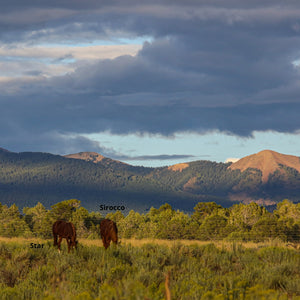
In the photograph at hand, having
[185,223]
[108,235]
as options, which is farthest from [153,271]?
[185,223]

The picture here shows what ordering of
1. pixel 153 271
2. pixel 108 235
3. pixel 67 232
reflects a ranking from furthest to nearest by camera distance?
pixel 108 235, pixel 67 232, pixel 153 271

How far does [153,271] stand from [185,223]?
5146cm

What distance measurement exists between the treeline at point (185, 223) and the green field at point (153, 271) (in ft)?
83.1

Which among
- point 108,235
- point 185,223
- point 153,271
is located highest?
point 108,235

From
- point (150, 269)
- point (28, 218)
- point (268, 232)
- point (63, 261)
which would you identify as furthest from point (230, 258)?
point (28, 218)

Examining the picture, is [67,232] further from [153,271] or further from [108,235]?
[153,271]

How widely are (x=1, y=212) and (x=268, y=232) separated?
52.0 m

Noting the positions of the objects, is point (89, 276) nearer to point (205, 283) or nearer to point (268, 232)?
point (205, 283)

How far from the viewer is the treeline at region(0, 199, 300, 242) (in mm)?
47438

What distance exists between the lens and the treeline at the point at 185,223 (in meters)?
47.4

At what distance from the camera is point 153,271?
38.9 ft

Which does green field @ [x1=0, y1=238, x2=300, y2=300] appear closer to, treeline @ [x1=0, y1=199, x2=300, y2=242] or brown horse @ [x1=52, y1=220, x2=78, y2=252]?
brown horse @ [x1=52, y1=220, x2=78, y2=252]

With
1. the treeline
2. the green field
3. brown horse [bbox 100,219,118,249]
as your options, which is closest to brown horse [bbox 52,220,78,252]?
the green field

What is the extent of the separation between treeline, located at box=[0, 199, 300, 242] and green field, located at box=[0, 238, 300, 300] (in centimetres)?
2532
